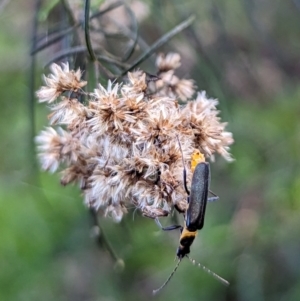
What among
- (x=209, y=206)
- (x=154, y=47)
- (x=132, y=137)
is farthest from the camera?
(x=209, y=206)

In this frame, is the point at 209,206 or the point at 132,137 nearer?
the point at 132,137

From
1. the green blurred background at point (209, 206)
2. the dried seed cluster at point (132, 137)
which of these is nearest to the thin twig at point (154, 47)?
the dried seed cluster at point (132, 137)

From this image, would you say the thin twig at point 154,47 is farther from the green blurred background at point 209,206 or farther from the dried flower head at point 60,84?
the green blurred background at point 209,206

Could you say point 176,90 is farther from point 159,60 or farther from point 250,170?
point 250,170

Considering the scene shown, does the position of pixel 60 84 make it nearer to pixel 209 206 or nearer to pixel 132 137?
pixel 132 137

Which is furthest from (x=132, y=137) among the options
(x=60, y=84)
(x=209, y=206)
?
(x=209, y=206)

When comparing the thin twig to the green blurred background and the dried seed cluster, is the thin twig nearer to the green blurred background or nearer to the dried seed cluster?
the dried seed cluster
